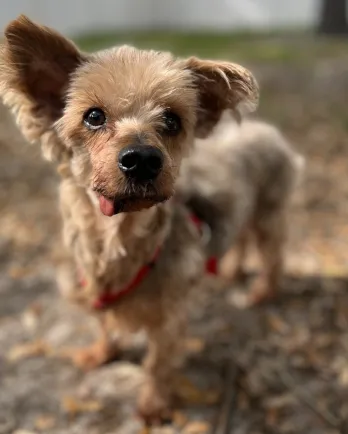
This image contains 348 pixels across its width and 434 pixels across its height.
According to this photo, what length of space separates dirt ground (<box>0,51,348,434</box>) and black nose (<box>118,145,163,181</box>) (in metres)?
1.06

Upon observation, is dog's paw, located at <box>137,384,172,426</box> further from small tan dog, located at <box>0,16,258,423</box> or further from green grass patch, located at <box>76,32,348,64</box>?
green grass patch, located at <box>76,32,348,64</box>

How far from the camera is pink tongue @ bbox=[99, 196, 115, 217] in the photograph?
1505mm

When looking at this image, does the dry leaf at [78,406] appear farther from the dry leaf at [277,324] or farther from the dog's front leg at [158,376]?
the dry leaf at [277,324]

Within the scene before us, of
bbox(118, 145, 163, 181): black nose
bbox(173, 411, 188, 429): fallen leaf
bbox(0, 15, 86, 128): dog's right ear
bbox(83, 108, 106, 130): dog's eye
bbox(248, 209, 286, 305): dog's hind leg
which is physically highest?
bbox(0, 15, 86, 128): dog's right ear

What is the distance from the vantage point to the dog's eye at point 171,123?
5.18ft

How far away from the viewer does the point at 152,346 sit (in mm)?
2043

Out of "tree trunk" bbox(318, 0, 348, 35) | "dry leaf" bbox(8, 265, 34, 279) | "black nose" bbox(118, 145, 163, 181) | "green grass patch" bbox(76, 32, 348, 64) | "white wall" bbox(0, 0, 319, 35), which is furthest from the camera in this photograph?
"white wall" bbox(0, 0, 319, 35)

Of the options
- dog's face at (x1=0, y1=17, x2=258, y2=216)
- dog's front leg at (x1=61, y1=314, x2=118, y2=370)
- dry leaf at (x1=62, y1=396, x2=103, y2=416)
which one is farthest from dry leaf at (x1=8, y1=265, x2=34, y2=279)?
dog's face at (x1=0, y1=17, x2=258, y2=216)

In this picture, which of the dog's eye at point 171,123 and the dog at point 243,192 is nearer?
the dog's eye at point 171,123

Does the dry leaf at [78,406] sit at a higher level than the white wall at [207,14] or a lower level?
lower

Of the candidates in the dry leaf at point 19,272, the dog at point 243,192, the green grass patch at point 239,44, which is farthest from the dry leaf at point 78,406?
the green grass patch at point 239,44

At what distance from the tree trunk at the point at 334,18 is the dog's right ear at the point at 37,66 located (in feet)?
21.7

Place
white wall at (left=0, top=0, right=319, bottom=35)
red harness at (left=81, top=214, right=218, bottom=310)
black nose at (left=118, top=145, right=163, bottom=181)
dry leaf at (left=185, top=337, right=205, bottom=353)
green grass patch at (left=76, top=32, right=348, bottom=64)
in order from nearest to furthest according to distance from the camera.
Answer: black nose at (left=118, top=145, right=163, bottom=181) → red harness at (left=81, top=214, right=218, bottom=310) → dry leaf at (left=185, top=337, right=205, bottom=353) → green grass patch at (left=76, top=32, right=348, bottom=64) → white wall at (left=0, top=0, right=319, bottom=35)

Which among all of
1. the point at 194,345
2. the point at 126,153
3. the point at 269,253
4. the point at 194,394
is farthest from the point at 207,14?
the point at 126,153
